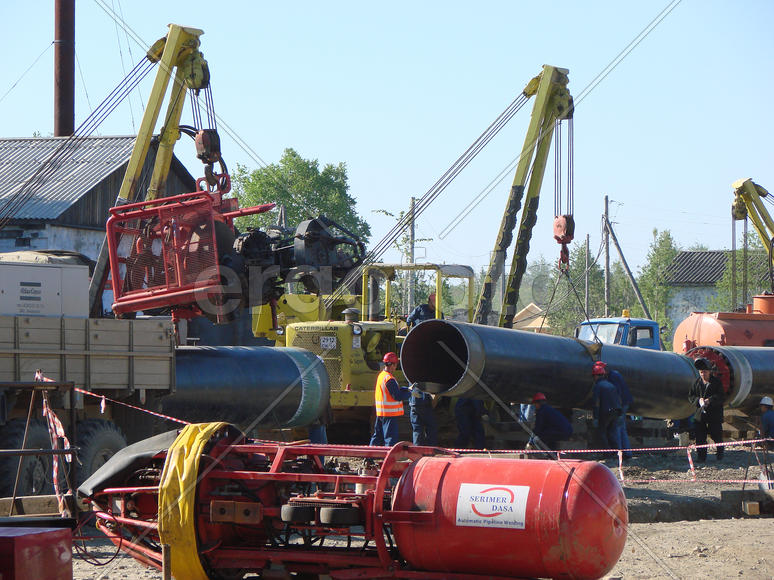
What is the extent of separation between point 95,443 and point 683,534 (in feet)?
20.3

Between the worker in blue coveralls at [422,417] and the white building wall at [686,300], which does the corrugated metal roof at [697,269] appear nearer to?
the white building wall at [686,300]

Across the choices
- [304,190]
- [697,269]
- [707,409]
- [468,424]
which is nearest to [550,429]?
[468,424]

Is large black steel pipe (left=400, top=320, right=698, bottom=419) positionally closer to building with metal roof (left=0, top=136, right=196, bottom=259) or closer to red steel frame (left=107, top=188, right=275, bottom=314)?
red steel frame (left=107, top=188, right=275, bottom=314)

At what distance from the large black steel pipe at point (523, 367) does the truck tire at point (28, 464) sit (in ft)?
18.4

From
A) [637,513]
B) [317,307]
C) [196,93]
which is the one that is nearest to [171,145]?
[196,93]

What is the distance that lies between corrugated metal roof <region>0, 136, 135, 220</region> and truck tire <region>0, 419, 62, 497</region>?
2018 centimetres

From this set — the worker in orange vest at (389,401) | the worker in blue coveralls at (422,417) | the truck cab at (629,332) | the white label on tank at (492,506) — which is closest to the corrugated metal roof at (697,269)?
the truck cab at (629,332)

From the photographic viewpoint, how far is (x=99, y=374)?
463 inches

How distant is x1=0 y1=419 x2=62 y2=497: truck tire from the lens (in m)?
10.5

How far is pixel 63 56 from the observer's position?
34.6m

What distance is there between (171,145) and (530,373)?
8.20m

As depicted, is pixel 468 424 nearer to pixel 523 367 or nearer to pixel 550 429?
pixel 523 367

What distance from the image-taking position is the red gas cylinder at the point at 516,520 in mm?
6523

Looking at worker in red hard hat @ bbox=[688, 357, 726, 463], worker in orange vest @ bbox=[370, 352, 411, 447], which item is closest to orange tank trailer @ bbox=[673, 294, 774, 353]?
worker in red hard hat @ bbox=[688, 357, 726, 463]
